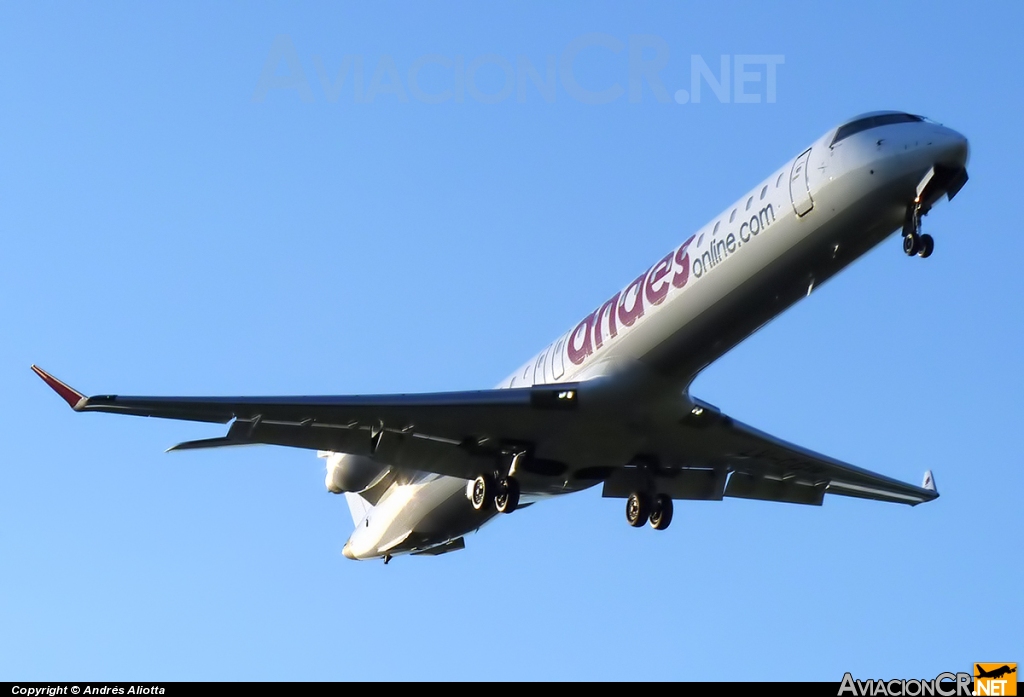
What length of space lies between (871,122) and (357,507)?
1820 centimetres

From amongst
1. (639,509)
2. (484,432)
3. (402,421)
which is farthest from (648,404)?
Answer: (402,421)

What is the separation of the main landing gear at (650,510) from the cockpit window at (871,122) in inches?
387

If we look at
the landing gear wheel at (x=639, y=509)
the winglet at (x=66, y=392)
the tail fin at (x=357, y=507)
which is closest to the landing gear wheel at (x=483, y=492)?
the landing gear wheel at (x=639, y=509)

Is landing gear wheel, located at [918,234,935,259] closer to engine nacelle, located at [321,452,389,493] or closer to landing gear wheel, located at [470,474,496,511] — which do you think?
landing gear wheel, located at [470,474,496,511]

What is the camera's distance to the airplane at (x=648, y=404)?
2756 cm

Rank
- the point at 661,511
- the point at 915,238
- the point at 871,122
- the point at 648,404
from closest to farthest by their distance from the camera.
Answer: the point at 915,238 → the point at 871,122 → the point at 648,404 → the point at 661,511

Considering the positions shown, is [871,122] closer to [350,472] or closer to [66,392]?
[350,472]

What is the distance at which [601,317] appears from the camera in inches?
1230

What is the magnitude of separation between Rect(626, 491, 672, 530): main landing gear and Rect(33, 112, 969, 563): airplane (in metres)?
0.04

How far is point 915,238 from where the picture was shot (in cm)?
2750

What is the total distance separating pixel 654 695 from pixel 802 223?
924 cm

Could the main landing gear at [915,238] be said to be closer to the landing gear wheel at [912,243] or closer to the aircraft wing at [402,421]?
the landing gear wheel at [912,243]

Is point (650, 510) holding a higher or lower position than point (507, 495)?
higher

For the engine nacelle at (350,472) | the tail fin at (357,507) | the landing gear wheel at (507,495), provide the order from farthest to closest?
1. the tail fin at (357,507)
2. the engine nacelle at (350,472)
3. the landing gear wheel at (507,495)
